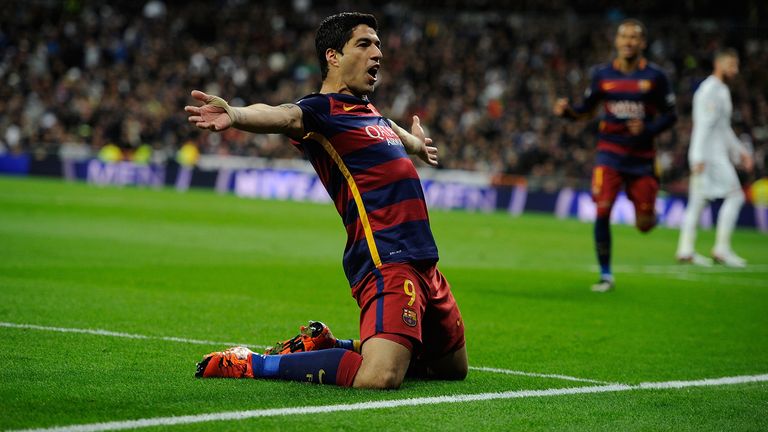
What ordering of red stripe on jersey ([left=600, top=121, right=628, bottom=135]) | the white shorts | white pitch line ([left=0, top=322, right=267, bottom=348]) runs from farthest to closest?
the white shorts < red stripe on jersey ([left=600, top=121, right=628, bottom=135]) < white pitch line ([left=0, top=322, right=267, bottom=348])

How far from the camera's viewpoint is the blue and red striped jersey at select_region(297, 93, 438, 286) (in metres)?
5.81

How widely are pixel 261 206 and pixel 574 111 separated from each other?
14873 mm

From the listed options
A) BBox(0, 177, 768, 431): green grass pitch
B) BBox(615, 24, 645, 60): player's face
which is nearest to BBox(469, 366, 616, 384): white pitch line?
BBox(0, 177, 768, 431): green grass pitch

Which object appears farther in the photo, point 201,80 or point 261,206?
point 201,80

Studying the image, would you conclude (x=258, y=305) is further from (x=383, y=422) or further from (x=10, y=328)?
(x=383, y=422)

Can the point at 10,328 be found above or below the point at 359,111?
below

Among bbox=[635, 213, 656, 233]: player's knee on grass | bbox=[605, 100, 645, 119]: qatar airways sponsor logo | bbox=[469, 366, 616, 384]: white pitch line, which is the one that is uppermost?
bbox=[605, 100, 645, 119]: qatar airways sponsor logo

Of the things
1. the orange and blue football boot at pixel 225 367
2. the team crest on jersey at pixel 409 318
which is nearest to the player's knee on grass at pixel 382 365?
the team crest on jersey at pixel 409 318

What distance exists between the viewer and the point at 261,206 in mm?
25516

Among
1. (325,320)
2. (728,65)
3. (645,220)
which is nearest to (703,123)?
(728,65)

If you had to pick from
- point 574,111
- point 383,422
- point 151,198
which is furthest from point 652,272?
point 151,198

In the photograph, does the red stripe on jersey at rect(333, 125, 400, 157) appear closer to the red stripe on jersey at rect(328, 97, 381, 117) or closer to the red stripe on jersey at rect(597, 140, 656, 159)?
the red stripe on jersey at rect(328, 97, 381, 117)

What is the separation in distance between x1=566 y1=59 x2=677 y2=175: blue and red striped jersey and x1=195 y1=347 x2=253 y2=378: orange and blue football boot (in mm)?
→ 6518

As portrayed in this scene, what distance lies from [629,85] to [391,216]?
6.38 m
